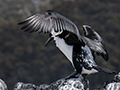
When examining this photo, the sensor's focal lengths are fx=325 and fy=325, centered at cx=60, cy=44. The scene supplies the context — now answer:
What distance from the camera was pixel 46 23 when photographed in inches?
132

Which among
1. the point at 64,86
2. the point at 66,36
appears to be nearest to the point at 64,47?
the point at 66,36

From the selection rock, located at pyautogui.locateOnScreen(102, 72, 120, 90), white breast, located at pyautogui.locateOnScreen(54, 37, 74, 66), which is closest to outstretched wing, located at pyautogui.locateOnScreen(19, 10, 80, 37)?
white breast, located at pyautogui.locateOnScreen(54, 37, 74, 66)

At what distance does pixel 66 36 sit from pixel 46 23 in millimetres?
367

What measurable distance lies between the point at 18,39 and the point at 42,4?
7.49 meters

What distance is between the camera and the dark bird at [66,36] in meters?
3.36

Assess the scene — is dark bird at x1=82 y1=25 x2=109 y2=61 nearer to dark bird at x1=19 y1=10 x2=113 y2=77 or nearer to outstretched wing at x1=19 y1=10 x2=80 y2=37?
dark bird at x1=19 y1=10 x2=113 y2=77

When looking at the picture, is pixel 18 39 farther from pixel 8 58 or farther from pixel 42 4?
pixel 42 4

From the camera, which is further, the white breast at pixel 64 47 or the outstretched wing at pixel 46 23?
the white breast at pixel 64 47

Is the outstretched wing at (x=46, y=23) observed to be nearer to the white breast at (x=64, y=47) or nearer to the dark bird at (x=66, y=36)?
the dark bird at (x=66, y=36)

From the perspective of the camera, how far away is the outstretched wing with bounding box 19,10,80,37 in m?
3.34

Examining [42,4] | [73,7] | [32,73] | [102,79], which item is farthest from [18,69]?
[42,4]

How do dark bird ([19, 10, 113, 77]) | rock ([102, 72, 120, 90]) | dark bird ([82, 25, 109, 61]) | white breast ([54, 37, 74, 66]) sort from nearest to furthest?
1. rock ([102, 72, 120, 90])
2. dark bird ([19, 10, 113, 77])
3. white breast ([54, 37, 74, 66])
4. dark bird ([82, 25, 109, 61])

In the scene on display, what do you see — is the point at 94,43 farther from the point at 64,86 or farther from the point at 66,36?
the point at 64,86

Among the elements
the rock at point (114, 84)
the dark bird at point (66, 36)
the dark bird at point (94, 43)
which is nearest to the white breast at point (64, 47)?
the dark bird at point (66, 36)
